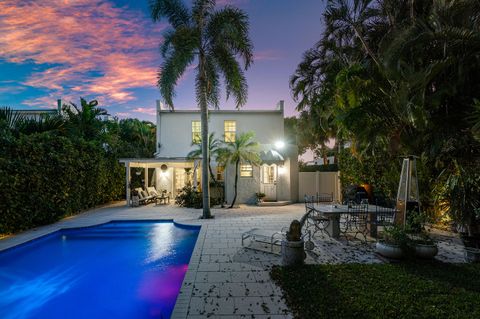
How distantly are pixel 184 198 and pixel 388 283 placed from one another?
1283 centimetres

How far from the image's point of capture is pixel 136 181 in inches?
760

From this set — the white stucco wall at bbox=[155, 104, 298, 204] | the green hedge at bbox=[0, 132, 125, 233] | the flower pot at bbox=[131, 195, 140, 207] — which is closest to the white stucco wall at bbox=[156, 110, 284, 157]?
the white stucco wall at bbox=[155, 104, 298, 204]

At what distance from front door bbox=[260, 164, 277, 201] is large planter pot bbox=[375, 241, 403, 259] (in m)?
11.2

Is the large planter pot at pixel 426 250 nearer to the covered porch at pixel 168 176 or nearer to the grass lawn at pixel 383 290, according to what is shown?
the grass lawn at pixel 383 290

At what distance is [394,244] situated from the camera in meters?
5.80

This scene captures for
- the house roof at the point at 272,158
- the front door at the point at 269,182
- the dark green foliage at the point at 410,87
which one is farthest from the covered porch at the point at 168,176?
the dark green foliage at the point at 410,87

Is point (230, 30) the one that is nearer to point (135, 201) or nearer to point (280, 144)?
point (280, 144)

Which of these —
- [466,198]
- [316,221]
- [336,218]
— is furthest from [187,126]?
[466,198]

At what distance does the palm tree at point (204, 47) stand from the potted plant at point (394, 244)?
Answer: 7716 millimetres

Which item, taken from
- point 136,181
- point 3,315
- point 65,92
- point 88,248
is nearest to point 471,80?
point 3,315

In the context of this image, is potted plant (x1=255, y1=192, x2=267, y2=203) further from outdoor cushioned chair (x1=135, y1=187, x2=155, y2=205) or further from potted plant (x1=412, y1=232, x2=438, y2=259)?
potted plant (x1=412, y1=232, x2=438, y2=259)

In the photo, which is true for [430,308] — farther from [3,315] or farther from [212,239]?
[3,315]

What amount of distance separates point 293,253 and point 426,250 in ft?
9.84

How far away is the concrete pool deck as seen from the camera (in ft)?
12.9
